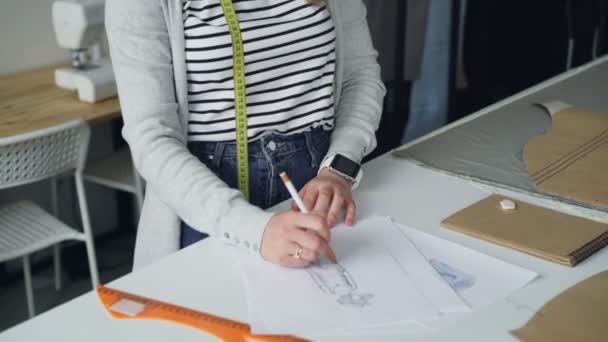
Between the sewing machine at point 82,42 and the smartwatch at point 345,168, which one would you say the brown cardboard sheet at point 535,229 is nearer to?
the smartwatch at point 345,168

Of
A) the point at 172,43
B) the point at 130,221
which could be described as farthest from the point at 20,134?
the point at 130,221

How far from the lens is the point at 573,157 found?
1560mm

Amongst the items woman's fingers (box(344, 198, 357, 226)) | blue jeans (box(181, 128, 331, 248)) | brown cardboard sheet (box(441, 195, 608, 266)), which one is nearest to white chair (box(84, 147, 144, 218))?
blue jeans (box(181, 128, 331, 248))

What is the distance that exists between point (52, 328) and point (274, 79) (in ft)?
2.10

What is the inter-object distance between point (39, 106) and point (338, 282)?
5.46ft

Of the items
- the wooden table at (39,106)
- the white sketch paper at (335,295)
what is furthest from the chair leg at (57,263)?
the white sketch paper at (335,295)

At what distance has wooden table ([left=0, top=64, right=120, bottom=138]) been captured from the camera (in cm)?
233

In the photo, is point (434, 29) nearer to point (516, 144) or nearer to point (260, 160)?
point (516, 144)

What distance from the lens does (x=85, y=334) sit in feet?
→ 3.35

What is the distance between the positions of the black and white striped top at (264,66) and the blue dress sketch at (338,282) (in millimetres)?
373

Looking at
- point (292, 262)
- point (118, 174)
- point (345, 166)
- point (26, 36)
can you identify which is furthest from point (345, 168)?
point (26, 36)

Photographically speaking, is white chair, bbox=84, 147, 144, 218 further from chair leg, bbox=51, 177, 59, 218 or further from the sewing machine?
the sewing machine

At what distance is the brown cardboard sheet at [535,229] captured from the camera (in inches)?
47.6

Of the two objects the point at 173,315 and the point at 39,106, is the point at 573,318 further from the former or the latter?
the point at 39,106
